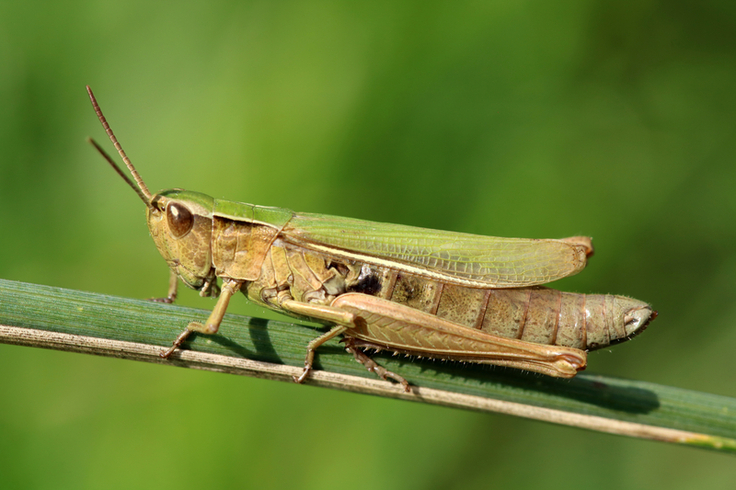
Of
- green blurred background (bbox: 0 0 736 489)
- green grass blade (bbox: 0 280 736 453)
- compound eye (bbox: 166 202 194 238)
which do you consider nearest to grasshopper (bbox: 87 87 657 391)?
compound eye (bbox: 166 202 194 238)

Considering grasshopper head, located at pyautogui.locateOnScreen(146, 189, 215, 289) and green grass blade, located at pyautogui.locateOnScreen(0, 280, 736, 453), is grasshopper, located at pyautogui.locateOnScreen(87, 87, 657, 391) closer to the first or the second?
grasshopper head, located at pyautogui.locateOnScreen(146, 189, 215, 289)

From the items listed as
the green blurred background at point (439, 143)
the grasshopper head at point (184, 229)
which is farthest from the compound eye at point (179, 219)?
the green blurred background at point (439, 143)

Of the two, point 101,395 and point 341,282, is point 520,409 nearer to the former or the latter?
point 341,282

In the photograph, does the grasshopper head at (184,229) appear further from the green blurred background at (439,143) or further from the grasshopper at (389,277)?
the green blurred background at (439,143)

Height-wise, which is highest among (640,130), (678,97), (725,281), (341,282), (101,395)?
(678,97)

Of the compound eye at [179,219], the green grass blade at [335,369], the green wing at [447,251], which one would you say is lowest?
the green grass blade at [335,369]

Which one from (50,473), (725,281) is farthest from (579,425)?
(50,473)

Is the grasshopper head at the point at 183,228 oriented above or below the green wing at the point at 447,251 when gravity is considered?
below
